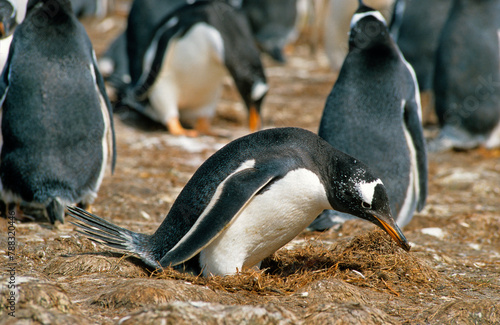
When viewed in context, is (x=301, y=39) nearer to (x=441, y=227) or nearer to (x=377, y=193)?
(x=441, y=227)

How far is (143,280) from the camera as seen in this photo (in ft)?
9.41

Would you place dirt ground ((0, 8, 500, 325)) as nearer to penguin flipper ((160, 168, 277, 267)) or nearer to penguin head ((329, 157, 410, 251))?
penguin flipper ((160, 168, 277, 267))

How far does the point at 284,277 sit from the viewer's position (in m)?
Answer: 3.23

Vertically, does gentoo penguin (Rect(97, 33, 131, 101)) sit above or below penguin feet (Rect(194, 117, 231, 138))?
above

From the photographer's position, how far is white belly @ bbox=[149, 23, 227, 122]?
7469mm

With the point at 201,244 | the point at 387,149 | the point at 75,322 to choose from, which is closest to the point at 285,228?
the point at 201,244

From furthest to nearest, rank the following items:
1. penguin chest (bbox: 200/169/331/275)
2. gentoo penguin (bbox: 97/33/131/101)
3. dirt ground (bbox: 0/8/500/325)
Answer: gentoo penguin (bbox: 97/33/131/101)
penguin chest (bbox: 200/169/331/275)
dirt ground (bbox: 0/8/500/325)

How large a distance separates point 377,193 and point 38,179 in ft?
7.50

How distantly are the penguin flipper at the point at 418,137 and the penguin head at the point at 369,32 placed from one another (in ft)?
1.60

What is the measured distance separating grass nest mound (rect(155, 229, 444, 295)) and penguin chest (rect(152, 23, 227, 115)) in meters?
4.23

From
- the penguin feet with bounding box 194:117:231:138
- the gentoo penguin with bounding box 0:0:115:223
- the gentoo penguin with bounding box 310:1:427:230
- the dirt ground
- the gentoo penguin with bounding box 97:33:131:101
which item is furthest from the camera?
the gentoo penguin with bounding box 97:33:131:101

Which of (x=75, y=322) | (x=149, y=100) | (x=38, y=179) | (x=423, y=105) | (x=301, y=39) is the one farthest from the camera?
(x=301, y=39)

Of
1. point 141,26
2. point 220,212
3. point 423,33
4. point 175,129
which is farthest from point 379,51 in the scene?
point 141,26

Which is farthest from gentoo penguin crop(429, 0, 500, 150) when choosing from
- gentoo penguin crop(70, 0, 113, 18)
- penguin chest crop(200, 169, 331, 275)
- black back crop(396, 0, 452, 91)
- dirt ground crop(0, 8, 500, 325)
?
gentoo penguin crop(70, 0, 113, 18)
